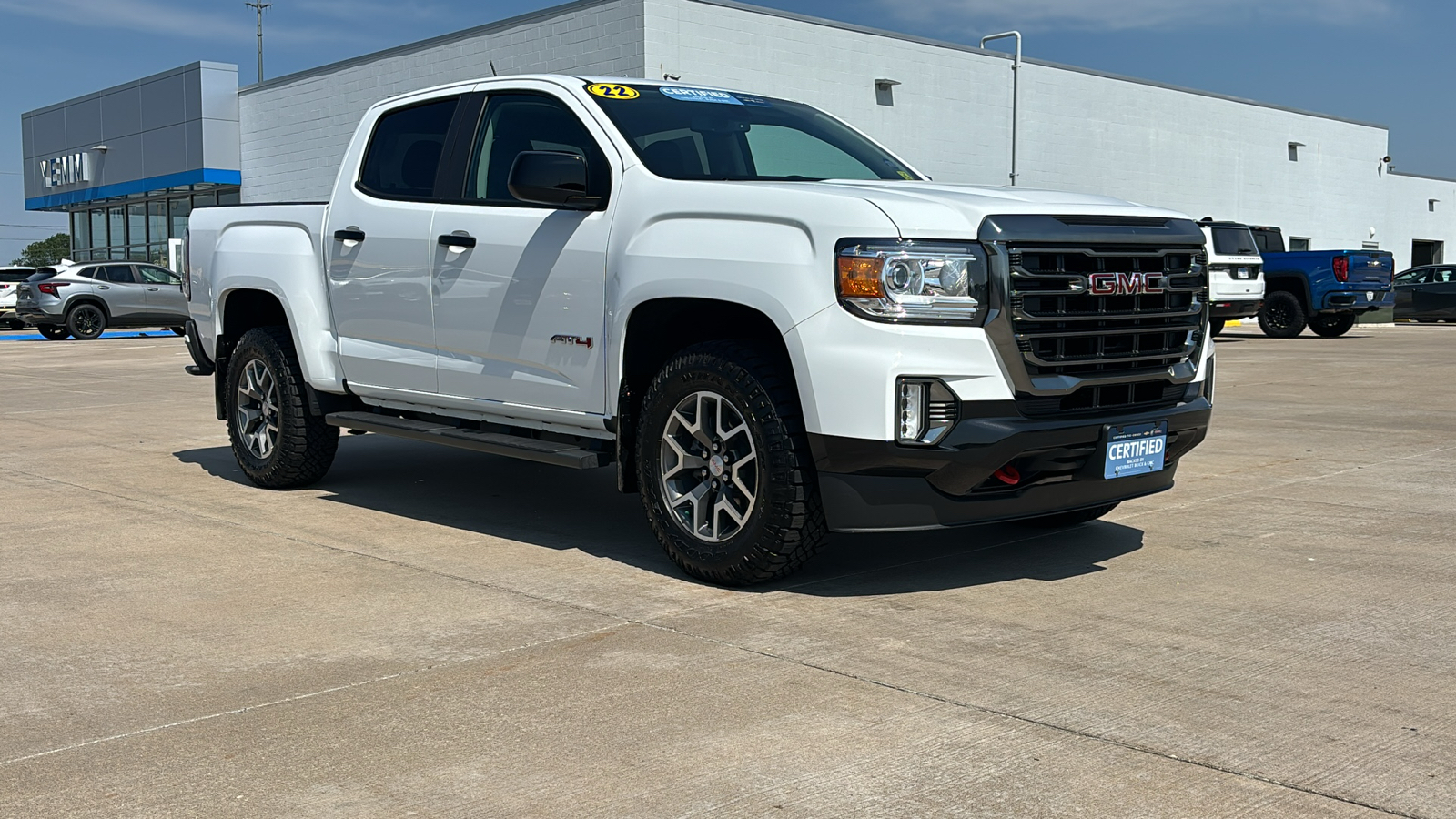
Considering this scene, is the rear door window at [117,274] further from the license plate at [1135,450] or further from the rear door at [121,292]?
the license plate at [1135,450]

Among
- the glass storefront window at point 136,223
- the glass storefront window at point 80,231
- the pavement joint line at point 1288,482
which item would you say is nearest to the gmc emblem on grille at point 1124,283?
the pavement joint line at point 1288,482

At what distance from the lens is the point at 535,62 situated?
28.3 m

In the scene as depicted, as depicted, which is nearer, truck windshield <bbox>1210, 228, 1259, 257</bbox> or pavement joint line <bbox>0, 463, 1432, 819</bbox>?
pavement joint line <bbox>0, 463, 1432, 819</bbox>

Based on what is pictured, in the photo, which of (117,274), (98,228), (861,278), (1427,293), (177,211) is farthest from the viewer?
(98,228)

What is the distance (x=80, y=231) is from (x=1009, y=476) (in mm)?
50493

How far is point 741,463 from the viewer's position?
518 cm

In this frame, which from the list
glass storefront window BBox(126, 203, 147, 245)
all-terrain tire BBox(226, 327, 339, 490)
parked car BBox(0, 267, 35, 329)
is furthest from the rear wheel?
all-terrain tire BBox(226, 327, 339, 490)

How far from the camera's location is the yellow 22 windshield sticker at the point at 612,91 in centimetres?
619

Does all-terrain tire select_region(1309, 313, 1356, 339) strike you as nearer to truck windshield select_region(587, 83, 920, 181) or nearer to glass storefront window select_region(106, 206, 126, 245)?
truck windshield select_region(587, 83, 920, 181)

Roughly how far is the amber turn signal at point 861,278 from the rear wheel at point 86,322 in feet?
93.4

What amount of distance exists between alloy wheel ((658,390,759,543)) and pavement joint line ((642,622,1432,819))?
0.68 m

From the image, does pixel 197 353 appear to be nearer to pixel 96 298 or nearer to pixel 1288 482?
pixel 1288 482

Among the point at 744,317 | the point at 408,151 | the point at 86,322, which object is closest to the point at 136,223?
the point at 86,322

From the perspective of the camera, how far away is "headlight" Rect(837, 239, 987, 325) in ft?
15.7
